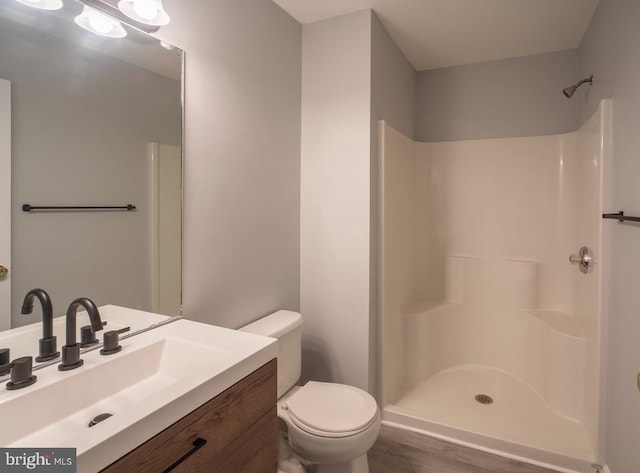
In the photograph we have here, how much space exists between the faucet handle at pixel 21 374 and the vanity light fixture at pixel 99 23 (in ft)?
3.44

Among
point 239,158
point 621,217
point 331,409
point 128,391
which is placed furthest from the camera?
point 239,158

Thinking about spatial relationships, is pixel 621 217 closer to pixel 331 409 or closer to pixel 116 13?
pixel 331 409

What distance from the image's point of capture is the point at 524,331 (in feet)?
8.84

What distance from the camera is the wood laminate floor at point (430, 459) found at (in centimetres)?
190

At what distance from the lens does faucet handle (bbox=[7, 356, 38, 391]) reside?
92 centimetres

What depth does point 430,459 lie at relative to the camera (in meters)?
1.98

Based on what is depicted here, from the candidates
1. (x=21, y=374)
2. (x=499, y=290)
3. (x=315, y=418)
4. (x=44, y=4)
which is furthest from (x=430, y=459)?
(x=44, y=4)

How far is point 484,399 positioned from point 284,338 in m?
1.59

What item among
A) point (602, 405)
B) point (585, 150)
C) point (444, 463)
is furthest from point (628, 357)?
point (585, 150)

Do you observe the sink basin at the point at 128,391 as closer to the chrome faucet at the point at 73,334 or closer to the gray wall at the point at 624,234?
the chrome faucet at the point at 73,334

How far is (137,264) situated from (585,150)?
2.67 m

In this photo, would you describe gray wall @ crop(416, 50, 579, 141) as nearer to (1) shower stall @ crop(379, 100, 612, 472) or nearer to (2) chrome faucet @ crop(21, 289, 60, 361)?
(1) shower stall @ crop(379, 100, 612, 472)

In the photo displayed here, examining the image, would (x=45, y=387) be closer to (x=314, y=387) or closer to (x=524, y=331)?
(x=314, y=387)

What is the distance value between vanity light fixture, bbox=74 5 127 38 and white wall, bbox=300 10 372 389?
1169 millimetres
